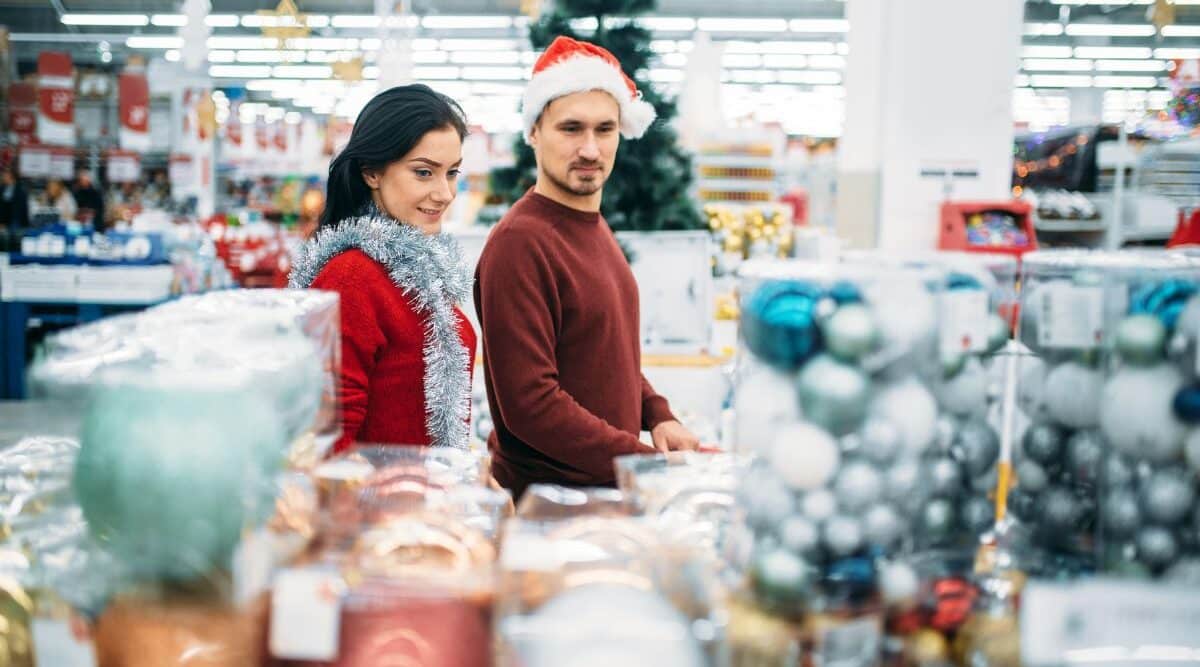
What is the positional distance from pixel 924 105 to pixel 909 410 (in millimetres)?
5842

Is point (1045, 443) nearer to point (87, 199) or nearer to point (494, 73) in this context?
point (87, 199)

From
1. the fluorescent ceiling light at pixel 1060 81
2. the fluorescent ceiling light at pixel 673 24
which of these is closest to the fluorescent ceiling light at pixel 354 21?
the fluorescent ceiling light at pixel 673 24

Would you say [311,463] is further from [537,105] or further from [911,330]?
[537,105]

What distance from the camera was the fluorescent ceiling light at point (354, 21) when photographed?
1489 centimetres

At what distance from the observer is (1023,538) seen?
3.78 ft

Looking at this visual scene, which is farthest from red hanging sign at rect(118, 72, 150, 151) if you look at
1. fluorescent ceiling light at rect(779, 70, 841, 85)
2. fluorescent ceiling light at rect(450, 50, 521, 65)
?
fluorescent ceiling light at rect(779, 70, 841, 85)

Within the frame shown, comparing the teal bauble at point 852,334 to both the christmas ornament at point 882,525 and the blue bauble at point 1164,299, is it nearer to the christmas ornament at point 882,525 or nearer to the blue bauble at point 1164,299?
the christmas ornament at point 882,525

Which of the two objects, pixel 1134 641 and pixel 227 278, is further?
pixel 227 278

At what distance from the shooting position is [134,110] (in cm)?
1059

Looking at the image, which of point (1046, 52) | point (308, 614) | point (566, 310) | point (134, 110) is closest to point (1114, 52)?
point (1046, 52)

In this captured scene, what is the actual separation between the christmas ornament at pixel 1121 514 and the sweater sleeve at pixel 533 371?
1033 millimetres

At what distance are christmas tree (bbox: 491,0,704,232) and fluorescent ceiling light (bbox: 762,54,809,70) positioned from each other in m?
14.5

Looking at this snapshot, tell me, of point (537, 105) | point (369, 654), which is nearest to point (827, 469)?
point (369, 654)

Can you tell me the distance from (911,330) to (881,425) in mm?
107
